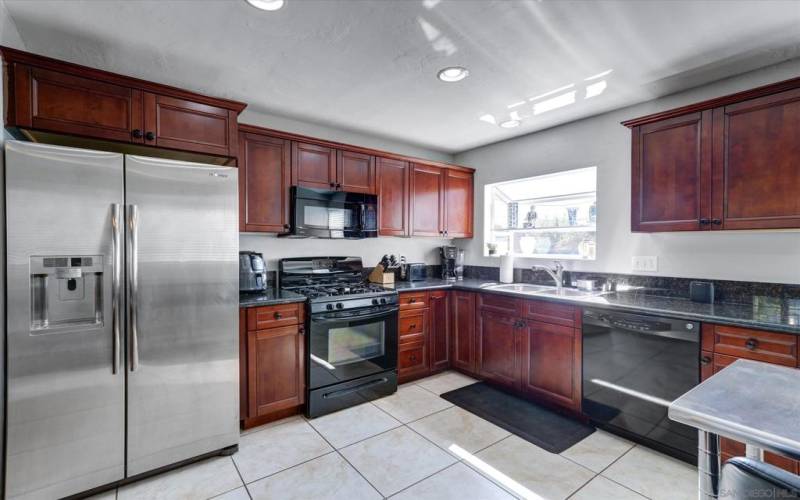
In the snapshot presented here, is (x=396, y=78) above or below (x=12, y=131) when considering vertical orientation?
above

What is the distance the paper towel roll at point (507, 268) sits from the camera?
12.5ft

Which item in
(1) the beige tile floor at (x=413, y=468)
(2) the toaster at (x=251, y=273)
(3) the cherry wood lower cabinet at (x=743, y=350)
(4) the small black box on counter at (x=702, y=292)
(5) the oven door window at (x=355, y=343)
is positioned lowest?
(1) the beige tile floor at (x=413, y=468)

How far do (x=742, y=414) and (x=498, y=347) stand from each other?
2382 mm

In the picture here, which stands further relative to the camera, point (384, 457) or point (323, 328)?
point (323, 328)

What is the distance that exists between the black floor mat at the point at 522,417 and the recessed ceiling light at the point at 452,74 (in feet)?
8.06

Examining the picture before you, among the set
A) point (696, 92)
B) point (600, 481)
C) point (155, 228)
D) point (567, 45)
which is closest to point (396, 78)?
point (567, 45)

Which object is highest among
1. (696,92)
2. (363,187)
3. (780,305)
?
(696,92)

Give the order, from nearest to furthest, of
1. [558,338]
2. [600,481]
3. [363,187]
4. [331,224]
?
[600,481]
[558,338]
[331,224]
[363,187]

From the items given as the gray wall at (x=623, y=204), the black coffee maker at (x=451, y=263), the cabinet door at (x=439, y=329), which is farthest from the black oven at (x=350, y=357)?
the gray wall at (x=623, y=204)

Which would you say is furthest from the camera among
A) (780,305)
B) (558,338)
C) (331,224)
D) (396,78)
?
(331,224)

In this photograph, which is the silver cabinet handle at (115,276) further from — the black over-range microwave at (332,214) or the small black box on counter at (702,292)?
the small black box on counter at (702,292)

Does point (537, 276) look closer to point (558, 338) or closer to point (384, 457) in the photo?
point (558, 338)

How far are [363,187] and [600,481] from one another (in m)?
2.81

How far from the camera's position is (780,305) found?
7.48 feet
